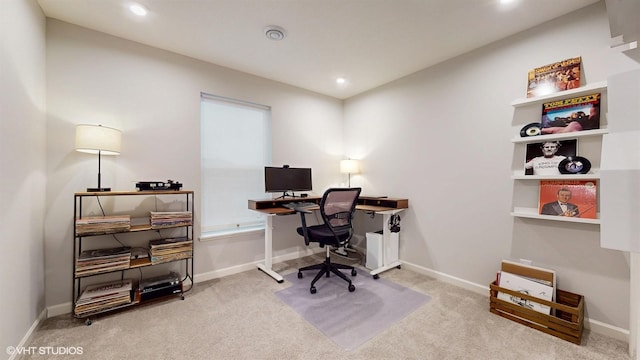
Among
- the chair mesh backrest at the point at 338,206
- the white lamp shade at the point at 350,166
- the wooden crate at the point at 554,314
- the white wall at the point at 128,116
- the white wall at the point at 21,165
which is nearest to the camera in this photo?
the white wall at the point at 21,165

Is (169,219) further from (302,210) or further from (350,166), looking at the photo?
(350,166)

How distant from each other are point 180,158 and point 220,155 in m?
0.48

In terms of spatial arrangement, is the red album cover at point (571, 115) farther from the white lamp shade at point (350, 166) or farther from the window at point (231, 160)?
the window at point (231, 160)

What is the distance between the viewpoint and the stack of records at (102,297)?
2.08 m

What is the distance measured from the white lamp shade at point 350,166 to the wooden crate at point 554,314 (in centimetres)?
221

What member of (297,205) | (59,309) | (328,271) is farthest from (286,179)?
(59,309)

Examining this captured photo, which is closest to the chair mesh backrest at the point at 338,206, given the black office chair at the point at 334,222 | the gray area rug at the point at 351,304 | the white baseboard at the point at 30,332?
the black office chair at the point at 334,222

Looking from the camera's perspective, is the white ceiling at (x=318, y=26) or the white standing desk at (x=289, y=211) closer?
the white ceiling at (x=318, y=26)

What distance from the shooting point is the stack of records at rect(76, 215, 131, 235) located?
6.89 ft

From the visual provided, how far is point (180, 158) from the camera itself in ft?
9.29

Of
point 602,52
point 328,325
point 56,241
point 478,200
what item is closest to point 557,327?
point 478,200

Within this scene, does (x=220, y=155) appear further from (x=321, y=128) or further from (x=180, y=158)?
(x=321, y=128)

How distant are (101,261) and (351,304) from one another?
7.15ft

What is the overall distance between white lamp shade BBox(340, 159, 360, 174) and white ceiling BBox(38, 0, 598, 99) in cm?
136
